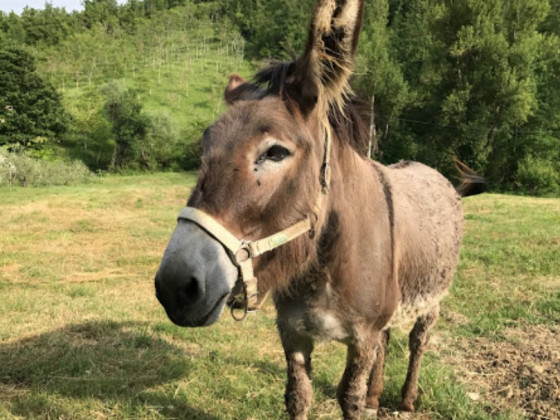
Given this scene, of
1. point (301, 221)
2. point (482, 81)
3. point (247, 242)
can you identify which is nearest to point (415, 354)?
point (301, 221)

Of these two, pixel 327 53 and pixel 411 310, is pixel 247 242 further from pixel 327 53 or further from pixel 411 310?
pixel 411 310

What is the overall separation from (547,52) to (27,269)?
34.3 metres

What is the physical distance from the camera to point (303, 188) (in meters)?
1.80

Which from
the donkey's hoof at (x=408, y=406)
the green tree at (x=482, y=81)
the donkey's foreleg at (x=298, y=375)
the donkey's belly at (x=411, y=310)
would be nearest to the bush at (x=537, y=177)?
the green tree at (x=482, y=81)

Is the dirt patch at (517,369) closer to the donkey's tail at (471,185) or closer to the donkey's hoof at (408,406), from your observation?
the donkey's hoof at (408,406)

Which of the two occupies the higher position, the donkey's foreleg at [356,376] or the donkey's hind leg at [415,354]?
the donkey's foreleg at [356,376]

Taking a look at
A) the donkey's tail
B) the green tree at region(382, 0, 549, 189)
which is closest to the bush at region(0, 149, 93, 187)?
the green tree at region(382, 0, 549, 189)

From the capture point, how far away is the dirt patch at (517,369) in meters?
3.59

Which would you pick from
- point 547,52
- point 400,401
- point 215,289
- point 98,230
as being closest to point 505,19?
point 547,52

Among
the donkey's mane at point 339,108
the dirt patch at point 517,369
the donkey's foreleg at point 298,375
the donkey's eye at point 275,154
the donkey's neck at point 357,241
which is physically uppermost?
the donkey's mane at point 339,108

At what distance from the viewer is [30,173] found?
26281mm

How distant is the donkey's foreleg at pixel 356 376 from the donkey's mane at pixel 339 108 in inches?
50.1

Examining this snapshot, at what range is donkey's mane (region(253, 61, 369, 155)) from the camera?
1.87 meters

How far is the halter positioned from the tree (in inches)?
1693
